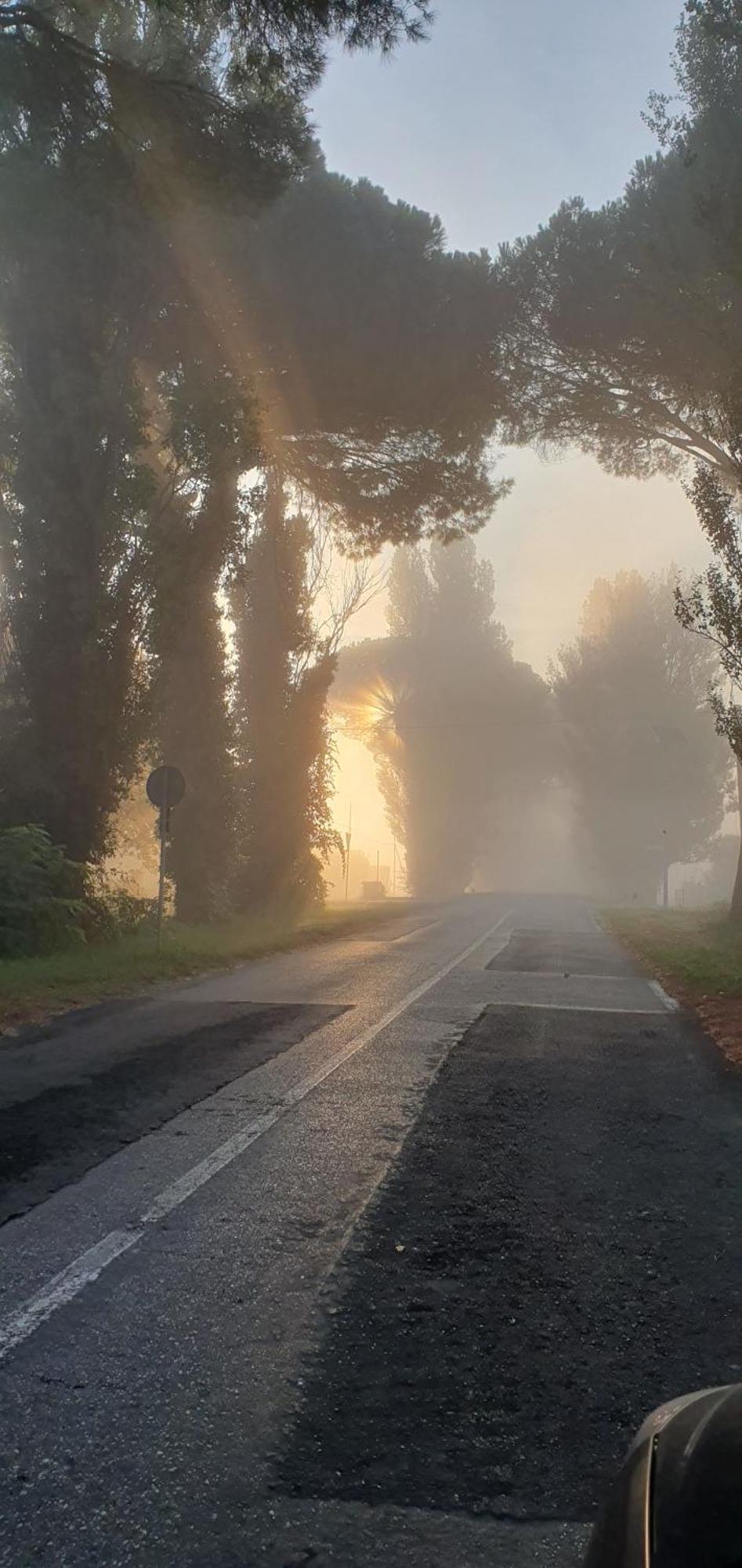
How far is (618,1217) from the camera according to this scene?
4266mm

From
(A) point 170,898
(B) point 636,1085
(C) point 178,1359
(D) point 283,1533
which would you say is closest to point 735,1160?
(B) point 636,1085

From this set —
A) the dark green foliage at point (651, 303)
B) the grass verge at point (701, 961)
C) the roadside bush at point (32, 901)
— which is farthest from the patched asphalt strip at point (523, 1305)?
the dark green foliage at point (651, 303)

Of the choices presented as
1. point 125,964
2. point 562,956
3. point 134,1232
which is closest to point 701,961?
point 562,956

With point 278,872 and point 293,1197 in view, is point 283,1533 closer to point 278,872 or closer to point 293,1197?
point 293,1197

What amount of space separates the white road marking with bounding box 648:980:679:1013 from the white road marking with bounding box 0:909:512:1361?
477cm

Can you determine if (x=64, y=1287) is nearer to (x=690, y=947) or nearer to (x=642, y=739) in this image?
(x=690, y=947)

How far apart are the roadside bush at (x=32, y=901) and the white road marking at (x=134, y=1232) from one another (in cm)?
779

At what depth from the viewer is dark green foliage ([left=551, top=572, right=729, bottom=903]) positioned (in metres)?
52.8

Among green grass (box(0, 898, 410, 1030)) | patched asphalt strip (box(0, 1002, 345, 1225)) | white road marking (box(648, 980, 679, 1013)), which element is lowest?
white road marking (box(648, 980, 679, 1013))

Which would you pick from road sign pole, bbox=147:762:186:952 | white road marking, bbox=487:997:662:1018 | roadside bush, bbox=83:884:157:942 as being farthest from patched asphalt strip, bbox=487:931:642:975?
roadside bush, bbox=83:884:157:942

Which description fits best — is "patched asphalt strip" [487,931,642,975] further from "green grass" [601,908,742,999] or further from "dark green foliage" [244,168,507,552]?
"dark green foliage" [244,168,507,552]

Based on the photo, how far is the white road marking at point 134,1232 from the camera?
3147 mm

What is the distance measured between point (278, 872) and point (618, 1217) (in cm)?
2076

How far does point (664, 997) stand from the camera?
1162cm
